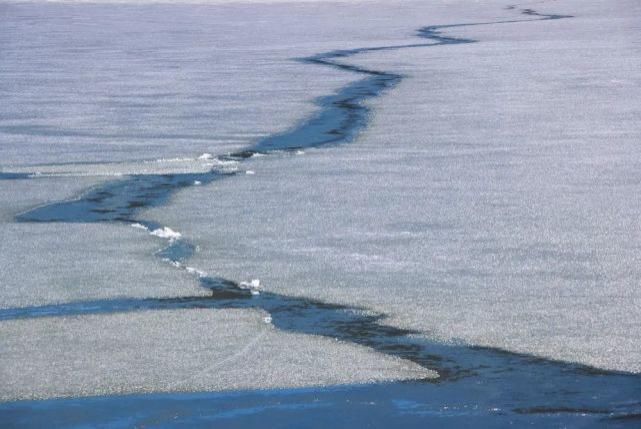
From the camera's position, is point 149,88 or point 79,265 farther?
point 149,88

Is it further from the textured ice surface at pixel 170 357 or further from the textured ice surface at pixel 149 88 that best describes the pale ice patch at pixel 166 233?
the textured ice surface at pixel 149 88

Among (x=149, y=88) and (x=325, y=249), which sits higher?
(x=325, y=249)

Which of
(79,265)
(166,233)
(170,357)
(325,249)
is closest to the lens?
(170,357)

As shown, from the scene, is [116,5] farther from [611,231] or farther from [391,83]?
[611,231]

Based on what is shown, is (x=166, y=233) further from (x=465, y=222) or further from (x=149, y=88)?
(x=149, y=88)

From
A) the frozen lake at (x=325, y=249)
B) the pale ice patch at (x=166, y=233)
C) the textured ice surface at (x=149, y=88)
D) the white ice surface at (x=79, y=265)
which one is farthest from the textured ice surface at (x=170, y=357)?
the textured ice surface at (x=149, y=88)

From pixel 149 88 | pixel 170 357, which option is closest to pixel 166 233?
pixel 170 357

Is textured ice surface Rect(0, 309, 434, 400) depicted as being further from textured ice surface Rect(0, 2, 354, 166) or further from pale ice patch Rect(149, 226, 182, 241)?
textured ice surface Rect(0, 2, 354, 166)
